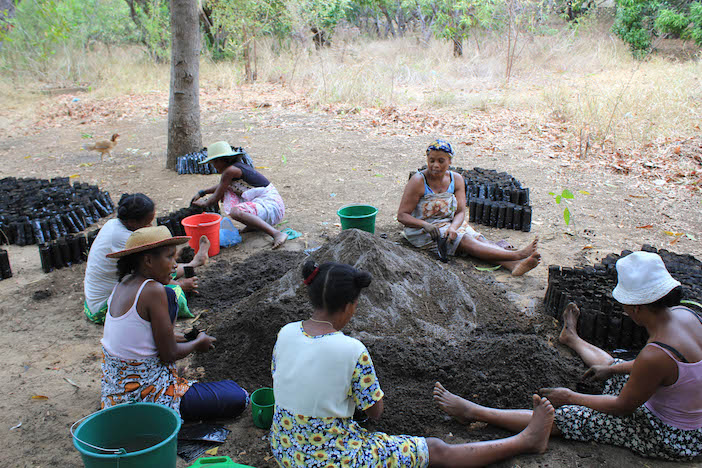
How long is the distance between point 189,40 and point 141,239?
635 cm

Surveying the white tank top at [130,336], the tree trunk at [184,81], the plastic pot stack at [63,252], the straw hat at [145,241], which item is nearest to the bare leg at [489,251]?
the straw hat at [145,241]

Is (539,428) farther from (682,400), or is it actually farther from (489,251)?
(489,251)

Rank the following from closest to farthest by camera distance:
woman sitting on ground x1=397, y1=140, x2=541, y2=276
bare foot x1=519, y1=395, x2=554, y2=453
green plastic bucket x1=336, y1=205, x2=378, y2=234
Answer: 1. bare foot x1=519, y1=395, x2=554, y2=453
2. woman sitting on ground x1=397, y1=140, x2=541, y2=276
3. green plastic bucket x1=336, y1=205, x2=378, y2=234

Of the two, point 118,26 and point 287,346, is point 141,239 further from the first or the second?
point 118,26

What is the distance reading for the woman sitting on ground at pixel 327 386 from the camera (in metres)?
2.18

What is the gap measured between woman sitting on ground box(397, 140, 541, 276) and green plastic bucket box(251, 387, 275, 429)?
8.77ft

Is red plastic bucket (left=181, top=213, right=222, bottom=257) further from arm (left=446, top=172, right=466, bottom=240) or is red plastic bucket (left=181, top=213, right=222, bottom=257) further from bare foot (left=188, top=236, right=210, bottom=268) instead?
arm (left=446, top=172, right=466, bottom=240)

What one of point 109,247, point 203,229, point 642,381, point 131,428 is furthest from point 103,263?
point 642,381

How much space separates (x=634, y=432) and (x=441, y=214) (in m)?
3.07

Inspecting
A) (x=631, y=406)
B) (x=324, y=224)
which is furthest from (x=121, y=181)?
(x=631, y=406)

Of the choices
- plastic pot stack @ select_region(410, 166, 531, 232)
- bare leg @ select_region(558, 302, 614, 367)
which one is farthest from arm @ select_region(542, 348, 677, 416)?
plastic pot stack @ select_region(410, 166, 531, 232)

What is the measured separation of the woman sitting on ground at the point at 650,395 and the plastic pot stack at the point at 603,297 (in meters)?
1.03

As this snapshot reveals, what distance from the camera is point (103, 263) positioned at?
386cm

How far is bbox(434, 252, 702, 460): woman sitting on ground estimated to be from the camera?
2.33 m
